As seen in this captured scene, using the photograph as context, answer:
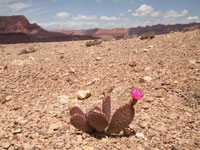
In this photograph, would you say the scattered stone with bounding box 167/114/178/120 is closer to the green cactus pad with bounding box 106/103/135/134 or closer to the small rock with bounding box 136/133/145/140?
the small rock with bounding box 136/133/145/140

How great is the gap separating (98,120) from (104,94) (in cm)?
150

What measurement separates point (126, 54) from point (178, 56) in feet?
5.56

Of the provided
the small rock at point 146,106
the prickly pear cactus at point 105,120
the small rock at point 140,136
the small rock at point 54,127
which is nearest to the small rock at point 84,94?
the small rock at point 54,127

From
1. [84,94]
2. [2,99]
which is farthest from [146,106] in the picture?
[2,99]

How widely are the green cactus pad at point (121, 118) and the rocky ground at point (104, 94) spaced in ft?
0.42

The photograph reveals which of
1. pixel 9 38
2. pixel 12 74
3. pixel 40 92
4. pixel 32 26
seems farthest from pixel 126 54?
pixel 32 26

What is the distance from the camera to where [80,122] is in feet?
7.71

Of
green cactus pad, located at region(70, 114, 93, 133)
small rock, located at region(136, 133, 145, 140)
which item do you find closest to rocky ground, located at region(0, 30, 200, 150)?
small rock, located at region(136, 133, 145, 140)

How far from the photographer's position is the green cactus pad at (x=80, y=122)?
2.33 m

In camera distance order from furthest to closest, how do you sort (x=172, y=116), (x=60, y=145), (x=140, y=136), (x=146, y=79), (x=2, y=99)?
(x=146, y=79)
(x=2, y=99)
(x=172, y=116)
(x=140, y=136)
(x=60, y=145)

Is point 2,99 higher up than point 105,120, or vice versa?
point 105,120

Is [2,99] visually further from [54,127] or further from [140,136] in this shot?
[140,136]

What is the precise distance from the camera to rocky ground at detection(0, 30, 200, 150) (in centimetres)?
228

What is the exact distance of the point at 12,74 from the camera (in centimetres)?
467
